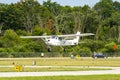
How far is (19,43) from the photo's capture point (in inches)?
4178

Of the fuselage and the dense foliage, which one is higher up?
the dense foliage

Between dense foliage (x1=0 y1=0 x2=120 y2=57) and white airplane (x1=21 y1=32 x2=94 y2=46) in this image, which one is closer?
white airplane (x1=21 y1=32 x2=94 y2=46)

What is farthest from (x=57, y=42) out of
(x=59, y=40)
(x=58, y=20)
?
(x=58, y=20)

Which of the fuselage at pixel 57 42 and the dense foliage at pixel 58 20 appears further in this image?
the dense foliage at pixel 58 20

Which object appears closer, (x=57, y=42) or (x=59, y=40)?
(x=57, y=42)

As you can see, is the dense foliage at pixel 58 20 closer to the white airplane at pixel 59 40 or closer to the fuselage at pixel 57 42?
the white airplane at pixel 59 40

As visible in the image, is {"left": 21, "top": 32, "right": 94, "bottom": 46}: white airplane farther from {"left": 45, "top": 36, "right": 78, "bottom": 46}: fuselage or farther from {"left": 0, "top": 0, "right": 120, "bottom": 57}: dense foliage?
{"left": 0, "top": 0, "right": 120, "bottom": 57}: dense foliage

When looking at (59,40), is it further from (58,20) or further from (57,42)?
(58,20)

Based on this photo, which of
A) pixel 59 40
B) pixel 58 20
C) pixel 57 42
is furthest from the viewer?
pixel 58 20

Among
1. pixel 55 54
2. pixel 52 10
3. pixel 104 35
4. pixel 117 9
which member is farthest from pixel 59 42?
pixel 117 9


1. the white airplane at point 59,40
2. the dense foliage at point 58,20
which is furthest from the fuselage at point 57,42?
the dense foliage at point 58,20

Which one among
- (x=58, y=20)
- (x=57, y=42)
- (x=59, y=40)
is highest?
(x=58, y=20)

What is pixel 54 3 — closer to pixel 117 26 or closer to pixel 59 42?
pixel 117 26

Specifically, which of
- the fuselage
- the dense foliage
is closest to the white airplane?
the fuselage
